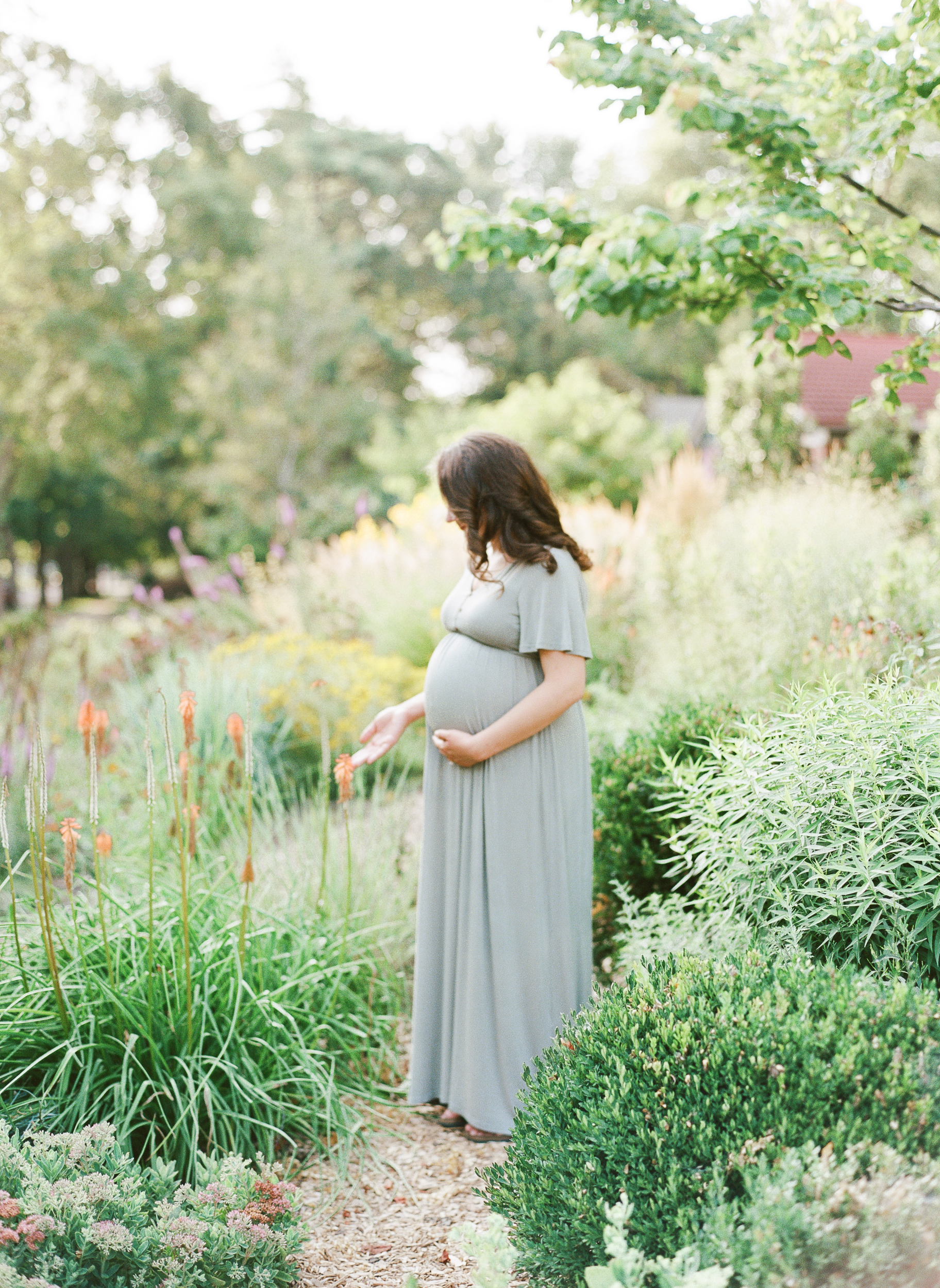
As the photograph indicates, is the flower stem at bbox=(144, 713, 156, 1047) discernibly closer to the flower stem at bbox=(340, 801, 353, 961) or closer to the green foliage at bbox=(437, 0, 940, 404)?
the flower stem at bbox=(340, 801, 353, 961)

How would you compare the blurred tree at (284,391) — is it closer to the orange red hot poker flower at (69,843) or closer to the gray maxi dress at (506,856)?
the gray maxi dress at (506,856)

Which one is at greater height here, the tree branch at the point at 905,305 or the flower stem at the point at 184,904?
the tree branch at the point at 905,305

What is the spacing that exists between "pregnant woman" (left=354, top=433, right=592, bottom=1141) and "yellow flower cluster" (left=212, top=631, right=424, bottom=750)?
2.46 meters

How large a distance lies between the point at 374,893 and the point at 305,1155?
3.29 feet

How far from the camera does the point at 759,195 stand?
3725 mm

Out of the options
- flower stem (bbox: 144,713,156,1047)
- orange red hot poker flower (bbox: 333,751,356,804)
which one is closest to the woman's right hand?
orange red hot poker flower (bbox: 333,751,356,804)

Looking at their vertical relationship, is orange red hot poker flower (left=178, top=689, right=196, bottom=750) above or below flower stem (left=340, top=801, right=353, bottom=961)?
above

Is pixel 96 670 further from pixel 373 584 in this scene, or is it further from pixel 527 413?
pixel 527 413

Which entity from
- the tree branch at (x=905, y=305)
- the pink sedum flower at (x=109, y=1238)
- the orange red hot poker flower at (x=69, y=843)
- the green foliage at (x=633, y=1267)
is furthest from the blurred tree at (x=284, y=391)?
the green foliage at (x=633, y=1267)

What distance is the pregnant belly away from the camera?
272 centimetres

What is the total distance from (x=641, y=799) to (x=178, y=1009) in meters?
1.73

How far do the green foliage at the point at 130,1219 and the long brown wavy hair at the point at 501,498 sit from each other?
1.69 metres

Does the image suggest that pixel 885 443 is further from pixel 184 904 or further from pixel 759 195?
pixel 184 904

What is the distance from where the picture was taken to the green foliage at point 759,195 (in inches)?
125
